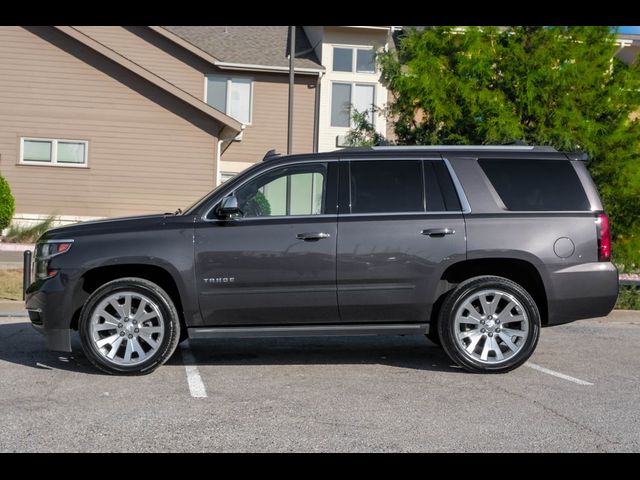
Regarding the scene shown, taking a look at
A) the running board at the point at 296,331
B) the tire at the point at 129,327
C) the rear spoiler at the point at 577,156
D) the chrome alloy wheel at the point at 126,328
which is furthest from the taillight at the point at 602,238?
the chrome alloy wheel at the point at 126,328

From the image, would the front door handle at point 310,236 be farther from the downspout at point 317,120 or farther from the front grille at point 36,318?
the downspout at point 317,120

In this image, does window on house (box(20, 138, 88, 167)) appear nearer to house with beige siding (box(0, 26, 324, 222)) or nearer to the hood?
house with beige siding (box(0, 26, 324, 222))

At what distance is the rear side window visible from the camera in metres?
7.71

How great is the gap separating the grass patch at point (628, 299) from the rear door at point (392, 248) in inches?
263

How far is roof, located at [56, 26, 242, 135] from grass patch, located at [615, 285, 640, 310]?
1211cm

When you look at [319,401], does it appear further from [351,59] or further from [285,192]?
[351,59]

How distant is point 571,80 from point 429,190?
7.12 metres

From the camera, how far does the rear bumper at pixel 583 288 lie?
24.8 ft

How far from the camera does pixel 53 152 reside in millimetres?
23062

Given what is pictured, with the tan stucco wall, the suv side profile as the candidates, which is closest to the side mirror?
the suv side profile

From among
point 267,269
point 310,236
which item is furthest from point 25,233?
point 310,236

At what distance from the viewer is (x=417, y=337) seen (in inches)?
392

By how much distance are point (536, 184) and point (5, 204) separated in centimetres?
1665
